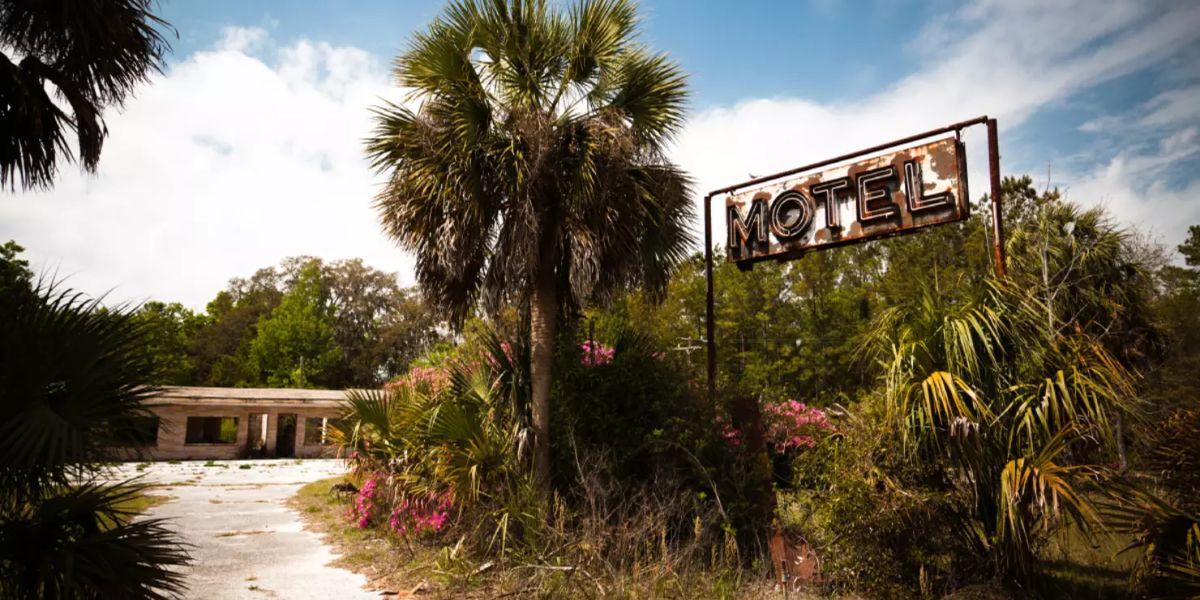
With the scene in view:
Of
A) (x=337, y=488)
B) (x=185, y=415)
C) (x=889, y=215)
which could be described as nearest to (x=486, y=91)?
(x=889, y=215)

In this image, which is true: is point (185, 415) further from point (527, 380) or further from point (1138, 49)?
point (1138, 49)

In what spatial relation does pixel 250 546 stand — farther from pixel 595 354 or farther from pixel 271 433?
pixel 271 433

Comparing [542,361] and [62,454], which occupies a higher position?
[542,361]

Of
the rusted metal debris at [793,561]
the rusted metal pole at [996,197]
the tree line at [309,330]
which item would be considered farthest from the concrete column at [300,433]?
the rusted metal pole at [996,197]

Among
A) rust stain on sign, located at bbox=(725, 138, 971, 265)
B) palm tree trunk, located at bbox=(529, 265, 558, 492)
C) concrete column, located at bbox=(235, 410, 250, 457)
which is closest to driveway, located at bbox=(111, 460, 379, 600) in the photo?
palm tree trunk, located at bbox=(529, 265, 558, 492)

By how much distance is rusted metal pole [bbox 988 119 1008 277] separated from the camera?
648cm

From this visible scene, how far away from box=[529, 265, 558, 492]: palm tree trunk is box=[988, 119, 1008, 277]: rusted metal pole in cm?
476

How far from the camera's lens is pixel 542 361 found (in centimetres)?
767

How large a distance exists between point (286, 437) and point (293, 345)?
39.7ft

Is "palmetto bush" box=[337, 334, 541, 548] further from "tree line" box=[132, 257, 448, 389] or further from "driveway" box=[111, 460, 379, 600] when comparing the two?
"tree line" box=[132, 257, 448, 389]

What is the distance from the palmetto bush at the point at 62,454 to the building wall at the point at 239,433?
74.9 feet

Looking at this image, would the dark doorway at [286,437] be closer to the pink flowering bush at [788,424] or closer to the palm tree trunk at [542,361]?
the palm tree trunk at [542,361]

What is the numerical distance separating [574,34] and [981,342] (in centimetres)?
572

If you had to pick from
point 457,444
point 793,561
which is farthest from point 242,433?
point 793,561
